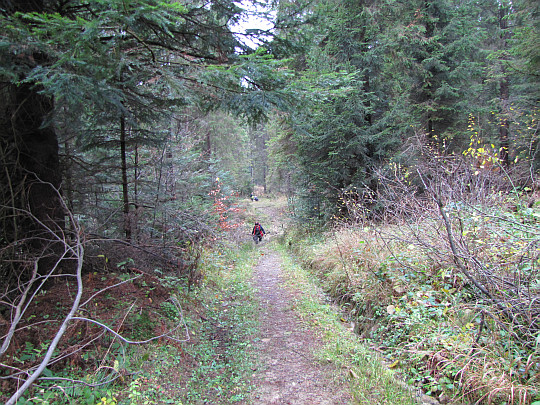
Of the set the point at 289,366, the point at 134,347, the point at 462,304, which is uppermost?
the point at 462,304

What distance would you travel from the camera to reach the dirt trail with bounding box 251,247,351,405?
129 inches

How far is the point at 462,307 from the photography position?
369cm

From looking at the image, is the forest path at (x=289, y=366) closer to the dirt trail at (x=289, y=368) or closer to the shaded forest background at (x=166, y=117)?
the dirt trail at (x=289, y=368)

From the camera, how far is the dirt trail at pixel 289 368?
3.29 metres

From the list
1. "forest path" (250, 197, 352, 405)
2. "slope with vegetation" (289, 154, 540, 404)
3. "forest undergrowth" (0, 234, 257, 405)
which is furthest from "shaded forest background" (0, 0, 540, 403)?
"forest path" (250, 197, 352, 405)

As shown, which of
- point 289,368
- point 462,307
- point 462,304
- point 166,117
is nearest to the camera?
A: point 462,304

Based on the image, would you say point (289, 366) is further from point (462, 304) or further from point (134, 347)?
point (462, 304)

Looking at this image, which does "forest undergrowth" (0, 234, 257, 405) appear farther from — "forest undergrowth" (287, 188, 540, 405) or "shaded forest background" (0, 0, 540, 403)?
"forest undergrowth" (287, 188, 540, 405)

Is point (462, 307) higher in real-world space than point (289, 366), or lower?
higher

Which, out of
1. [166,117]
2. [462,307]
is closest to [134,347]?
[166,117]

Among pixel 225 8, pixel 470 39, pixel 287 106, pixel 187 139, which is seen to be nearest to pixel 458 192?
pixel 287 106

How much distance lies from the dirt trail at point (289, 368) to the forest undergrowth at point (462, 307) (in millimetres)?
977

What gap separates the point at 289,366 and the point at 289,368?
0.05 m

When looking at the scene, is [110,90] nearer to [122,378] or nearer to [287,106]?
[287,106]
